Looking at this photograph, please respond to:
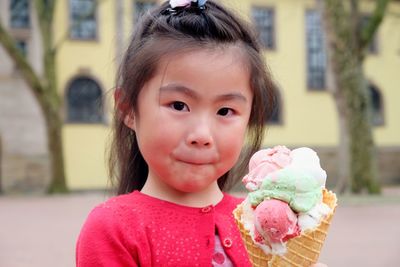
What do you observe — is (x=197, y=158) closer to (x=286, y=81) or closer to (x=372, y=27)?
(x=372, y=27)

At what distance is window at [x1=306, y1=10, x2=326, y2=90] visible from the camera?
2866 centimetres

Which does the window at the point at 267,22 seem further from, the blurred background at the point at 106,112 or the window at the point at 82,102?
the window at the point at 82,102

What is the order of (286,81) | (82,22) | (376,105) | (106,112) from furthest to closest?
(376,105) → (286,81) → (82,22) → (106,112)

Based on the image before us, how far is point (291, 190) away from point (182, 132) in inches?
13.1

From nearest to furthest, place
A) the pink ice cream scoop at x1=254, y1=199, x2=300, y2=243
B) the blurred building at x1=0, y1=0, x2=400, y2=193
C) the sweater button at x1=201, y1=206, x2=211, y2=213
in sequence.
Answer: the pink ice cream scoop at x1=254, y1=199, x2=300, y2=243, the sweater button at x1=201, y1=206, x2=211, y2=213, the blurred building at x1=0, y1=0, x2=400, y2=193

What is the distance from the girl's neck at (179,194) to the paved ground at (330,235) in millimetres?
4319

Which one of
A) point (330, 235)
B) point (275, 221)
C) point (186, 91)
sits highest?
point (186, 91)

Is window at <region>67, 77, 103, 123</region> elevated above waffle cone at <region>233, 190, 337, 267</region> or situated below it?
below

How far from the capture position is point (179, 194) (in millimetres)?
2004

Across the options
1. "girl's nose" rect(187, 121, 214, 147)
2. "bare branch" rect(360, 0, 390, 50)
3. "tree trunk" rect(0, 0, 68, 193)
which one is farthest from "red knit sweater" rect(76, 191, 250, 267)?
"tree trunk" rect(0, 0, 68, 193)

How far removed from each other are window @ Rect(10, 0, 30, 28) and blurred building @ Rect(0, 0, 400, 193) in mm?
36

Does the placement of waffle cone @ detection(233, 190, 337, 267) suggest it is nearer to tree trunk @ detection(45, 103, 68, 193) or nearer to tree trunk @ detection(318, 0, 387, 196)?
tree trunk @ detection(318, 0, 387, 196)

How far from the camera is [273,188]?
1.84 metres

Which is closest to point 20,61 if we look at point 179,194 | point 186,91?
point 179,194
